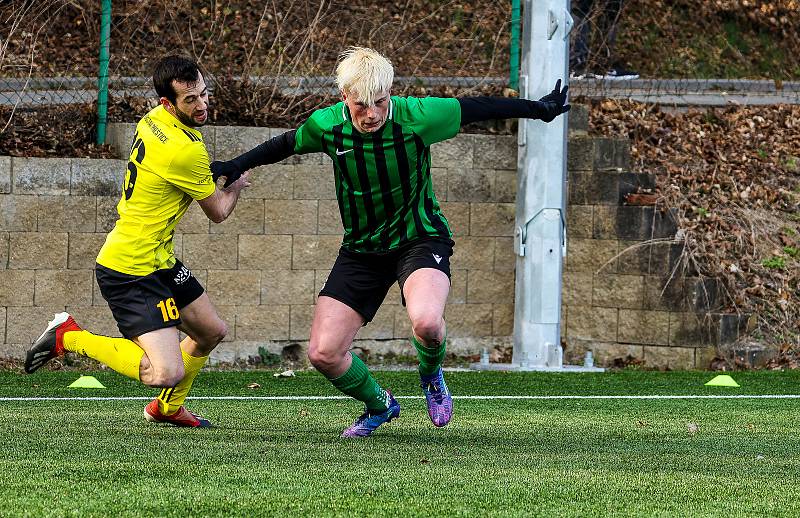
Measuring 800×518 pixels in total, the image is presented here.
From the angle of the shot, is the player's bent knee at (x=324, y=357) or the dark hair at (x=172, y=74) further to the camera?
the player's bent knee at (x=324, y=357)

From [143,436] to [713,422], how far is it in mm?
3419

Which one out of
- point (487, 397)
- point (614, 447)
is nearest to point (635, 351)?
point (487, 397)

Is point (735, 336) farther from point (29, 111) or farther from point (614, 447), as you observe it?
point (29, 111)

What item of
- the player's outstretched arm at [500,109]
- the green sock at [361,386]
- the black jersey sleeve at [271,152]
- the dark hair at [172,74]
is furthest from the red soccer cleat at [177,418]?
the player's outstretched arm at [500,109]

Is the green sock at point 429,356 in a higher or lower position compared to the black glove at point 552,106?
A: lower

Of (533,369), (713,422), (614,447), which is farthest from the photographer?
(533,369)

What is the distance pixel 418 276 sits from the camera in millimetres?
6637

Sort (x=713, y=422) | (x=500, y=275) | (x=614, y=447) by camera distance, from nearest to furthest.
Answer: (x=614, y=447)
(x=713, y=422)
(x=500, y=275)

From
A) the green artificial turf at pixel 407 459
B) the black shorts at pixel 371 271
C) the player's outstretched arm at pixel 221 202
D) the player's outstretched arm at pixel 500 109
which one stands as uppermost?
the player's outstretched arm at pixel 500 109

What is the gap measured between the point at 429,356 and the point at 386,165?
101 cm

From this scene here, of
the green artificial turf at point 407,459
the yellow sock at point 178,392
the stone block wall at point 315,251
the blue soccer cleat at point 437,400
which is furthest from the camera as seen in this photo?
the stone block wall at point 315,251

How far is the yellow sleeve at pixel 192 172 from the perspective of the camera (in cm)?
662

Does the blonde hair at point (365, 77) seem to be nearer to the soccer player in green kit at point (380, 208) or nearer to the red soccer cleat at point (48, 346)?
the soccer player in green kit at point (380, 208)

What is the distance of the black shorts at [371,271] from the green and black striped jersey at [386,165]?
52mm
